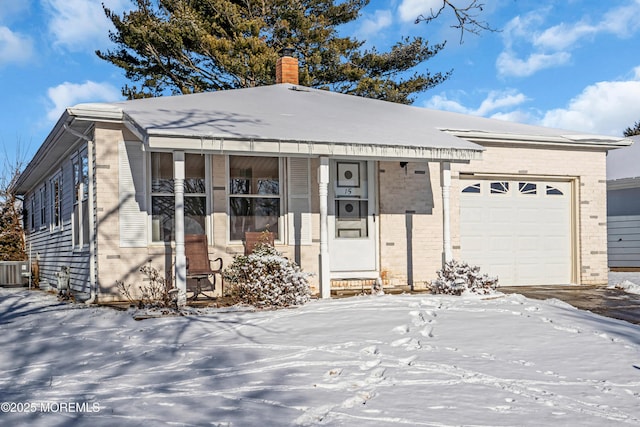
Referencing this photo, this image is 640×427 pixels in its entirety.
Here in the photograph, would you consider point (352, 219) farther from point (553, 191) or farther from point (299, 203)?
point (553, 191)

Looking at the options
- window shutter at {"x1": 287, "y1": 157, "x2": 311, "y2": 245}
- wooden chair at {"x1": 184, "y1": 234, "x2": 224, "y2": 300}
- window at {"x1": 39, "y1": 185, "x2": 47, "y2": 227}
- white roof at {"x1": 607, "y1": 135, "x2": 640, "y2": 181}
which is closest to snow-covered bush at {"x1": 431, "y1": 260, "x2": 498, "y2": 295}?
window shutter at {"x1": 287, "y1": 157, "x2": 311, "y2": 245}

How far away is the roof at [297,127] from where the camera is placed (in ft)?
28.1

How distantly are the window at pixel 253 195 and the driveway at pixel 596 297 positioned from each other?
4.72 metres

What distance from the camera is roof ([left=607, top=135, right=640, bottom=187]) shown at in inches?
700

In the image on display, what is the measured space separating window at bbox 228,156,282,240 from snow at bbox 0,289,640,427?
3031 mm

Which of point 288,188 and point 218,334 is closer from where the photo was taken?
point 218,334

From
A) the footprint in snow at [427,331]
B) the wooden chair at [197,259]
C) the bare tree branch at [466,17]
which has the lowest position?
the footprint in snow at [427,331]

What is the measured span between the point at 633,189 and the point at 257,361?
1649 centimetres

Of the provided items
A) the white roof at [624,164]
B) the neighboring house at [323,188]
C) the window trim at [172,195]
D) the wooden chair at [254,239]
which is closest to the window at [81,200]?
the neighboring house at [323,188]

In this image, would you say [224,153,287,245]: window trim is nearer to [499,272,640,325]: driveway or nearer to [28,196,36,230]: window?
[499,272,640,325]: driveway

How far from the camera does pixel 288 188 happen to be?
10.8m

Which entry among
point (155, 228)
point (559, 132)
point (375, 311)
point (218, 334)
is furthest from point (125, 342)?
point (559, 132)

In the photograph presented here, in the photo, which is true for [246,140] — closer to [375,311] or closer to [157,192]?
[157,192]

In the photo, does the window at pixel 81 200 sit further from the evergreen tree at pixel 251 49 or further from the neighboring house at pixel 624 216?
the neighboring house at pixel 624 216
